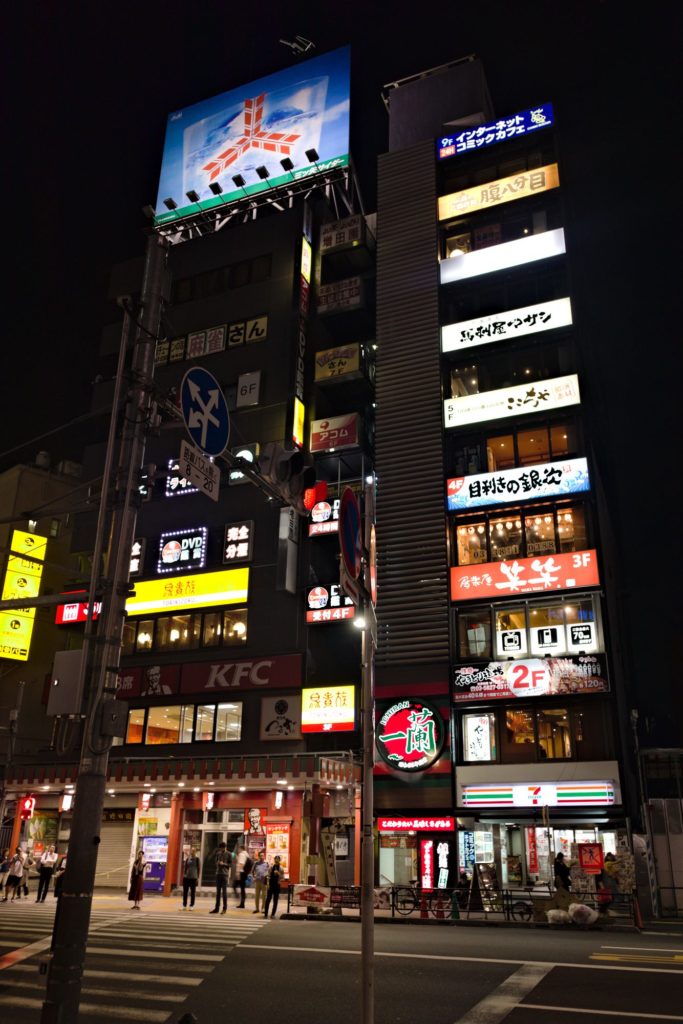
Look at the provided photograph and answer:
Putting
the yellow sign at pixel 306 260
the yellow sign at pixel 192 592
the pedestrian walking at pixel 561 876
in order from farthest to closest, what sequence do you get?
the yellow sign at pixel 306 260, the yellow sign at pixel 192 592, the pedestrian walking at pixel 561 876

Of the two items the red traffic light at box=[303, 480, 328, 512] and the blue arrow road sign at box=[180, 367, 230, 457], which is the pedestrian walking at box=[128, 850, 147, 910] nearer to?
the red traffic light at box=[303, 480, 328, 512]

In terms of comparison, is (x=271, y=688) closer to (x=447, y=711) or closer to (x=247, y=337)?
(x=447, y=711)

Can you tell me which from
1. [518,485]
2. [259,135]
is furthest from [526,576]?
[259,135]

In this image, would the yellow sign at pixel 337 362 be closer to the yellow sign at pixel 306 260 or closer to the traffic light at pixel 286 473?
the yellow sign at pixel 306 260

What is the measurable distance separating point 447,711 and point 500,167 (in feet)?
84.7

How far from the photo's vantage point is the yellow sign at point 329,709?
31109 millimetres

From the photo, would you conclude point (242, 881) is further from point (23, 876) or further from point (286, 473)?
point (286, 473)

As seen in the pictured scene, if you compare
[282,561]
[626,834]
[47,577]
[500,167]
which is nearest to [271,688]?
[282,561]

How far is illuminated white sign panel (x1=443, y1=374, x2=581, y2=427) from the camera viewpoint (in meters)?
31.1

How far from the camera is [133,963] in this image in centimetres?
1295

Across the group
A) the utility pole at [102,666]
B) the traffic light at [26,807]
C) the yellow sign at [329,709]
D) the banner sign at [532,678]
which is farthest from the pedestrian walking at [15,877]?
the utility pole at [102,666]

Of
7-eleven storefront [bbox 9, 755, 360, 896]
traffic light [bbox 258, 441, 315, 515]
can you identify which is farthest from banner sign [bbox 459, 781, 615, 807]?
traffic light [bbox 258, 441, 315, 515]

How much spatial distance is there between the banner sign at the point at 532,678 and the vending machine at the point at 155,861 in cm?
1365

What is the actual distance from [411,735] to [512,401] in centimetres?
1416
